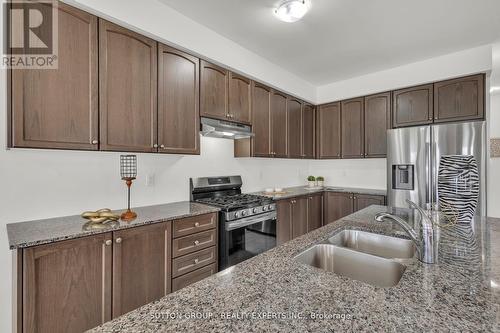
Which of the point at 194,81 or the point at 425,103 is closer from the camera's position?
the point at 194,81

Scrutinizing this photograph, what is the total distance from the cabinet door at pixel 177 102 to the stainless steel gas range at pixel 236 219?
58 centimetres

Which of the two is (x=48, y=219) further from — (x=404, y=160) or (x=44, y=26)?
(x=404, y=160)

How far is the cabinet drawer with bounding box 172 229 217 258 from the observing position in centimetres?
188

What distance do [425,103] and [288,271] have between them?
338 centimetres

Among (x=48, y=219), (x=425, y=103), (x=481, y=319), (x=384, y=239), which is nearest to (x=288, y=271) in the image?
(x=481, y=319)

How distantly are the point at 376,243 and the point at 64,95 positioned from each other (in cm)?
220

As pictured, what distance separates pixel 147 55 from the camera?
1.99 meters

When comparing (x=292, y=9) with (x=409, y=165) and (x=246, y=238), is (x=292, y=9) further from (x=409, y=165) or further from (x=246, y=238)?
(x=409, y=165)

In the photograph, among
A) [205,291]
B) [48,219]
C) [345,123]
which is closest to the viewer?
[205,291]

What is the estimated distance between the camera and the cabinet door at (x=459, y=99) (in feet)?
9.07

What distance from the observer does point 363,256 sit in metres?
1.10

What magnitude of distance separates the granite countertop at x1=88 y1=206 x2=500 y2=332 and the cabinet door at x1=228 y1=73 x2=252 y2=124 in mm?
2063

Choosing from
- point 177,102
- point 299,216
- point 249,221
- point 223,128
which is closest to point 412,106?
point 299,216

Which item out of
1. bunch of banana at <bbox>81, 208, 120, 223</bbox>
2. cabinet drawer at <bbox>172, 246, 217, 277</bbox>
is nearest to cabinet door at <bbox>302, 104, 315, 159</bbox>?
cabinet drawer at <bbox>172, 246, 217, 277</bbox>
